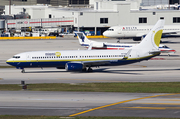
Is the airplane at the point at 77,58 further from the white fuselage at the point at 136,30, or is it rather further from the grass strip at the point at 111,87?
the white fuselage at the point at 136,30

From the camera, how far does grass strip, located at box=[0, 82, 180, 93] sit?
116 feet

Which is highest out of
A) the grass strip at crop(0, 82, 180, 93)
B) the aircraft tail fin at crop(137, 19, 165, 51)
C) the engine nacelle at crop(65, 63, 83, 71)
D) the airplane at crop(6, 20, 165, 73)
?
the aircraft tail fin at crop(137, 19, 165, 51)

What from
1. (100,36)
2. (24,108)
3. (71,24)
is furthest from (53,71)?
(71,24)

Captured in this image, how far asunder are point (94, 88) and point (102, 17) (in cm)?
9528

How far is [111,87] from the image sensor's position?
37.5 m

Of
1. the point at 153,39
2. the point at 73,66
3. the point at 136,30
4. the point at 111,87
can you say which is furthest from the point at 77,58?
the point at 136,30

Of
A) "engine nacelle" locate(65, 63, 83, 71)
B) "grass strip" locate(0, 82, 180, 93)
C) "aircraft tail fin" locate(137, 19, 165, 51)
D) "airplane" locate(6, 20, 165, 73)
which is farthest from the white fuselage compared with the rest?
"grass strip" locate(0, 82, 180, 93)

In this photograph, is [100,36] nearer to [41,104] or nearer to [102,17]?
[102,17]

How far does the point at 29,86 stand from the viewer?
3844 centimetres

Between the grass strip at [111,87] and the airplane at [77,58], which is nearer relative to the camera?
the grass strip at [111,87]

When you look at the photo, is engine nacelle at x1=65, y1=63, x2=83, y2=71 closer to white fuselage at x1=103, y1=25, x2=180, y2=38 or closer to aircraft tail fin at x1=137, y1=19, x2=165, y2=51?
aircraft tail fin at x1=137, y1=19, x2=165, y2=51

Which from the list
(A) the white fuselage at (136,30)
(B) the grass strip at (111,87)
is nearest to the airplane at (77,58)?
(B) the grass strip at (111,87)

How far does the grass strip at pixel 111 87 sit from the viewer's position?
35344 mm

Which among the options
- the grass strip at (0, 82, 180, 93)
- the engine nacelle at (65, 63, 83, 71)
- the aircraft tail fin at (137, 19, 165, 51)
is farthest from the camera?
the aircraft tail fin at (137, 19, 165, 51)
